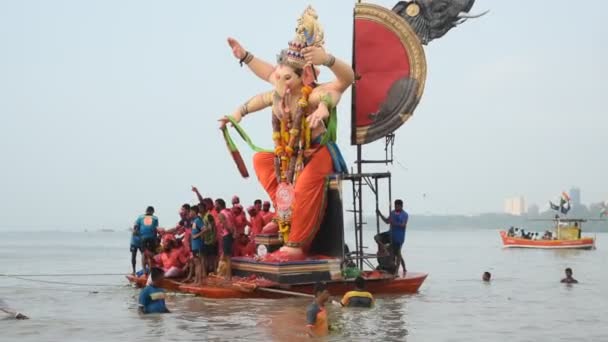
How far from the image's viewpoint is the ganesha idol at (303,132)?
15.5 meters

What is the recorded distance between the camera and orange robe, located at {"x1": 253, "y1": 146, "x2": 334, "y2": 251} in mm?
15500

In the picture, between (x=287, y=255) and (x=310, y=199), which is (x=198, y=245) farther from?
(x=310, y=199)

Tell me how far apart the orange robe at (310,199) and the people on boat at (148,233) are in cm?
338

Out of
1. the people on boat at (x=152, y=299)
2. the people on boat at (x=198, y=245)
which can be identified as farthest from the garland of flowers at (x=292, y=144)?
the people on boat at (x=152, y=299)

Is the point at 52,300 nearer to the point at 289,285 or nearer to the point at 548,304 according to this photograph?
the point at 289,285

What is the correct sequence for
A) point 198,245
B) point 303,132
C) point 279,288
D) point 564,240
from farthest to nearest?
1. point 564,240
2. point 198,245
3. point 303,132
4. point 279,288

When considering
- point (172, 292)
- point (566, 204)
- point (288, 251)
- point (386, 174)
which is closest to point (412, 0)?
point (386, 174)

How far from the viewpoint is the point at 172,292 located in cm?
1658

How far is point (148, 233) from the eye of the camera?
17.9 m

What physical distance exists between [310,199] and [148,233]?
394 centimetres

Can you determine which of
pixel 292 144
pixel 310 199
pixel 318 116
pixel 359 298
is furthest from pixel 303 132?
pixel 359 298

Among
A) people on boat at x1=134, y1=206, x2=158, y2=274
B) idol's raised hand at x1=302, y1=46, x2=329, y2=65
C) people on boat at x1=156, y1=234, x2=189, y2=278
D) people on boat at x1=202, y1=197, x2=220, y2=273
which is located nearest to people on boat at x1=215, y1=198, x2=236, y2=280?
people on boat at x1=202, y1=197, x2=220, y2=273

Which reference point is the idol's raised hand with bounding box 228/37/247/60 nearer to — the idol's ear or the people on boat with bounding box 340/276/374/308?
the idol's ear

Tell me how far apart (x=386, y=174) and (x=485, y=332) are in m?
4.12
